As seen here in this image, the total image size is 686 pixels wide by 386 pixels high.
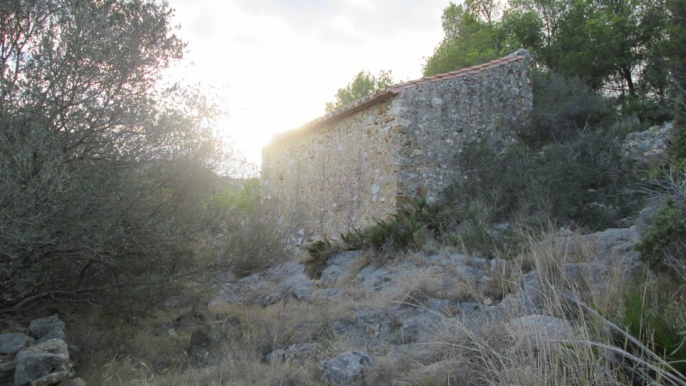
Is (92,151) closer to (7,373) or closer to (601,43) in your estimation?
(7,373)

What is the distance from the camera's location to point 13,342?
4.29m

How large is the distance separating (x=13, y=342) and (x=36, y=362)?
0.64m

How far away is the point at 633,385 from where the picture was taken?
2770 millimetres

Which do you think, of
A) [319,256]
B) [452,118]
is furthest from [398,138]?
[319,256]

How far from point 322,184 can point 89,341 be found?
22.9ft

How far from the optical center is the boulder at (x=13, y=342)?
166 inches

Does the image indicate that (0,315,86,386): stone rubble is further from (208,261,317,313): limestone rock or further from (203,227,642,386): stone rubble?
(208,261,317,313): limestone rock

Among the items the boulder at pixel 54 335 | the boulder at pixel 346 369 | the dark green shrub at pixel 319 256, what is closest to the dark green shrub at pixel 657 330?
the boulder at pixel 346 369

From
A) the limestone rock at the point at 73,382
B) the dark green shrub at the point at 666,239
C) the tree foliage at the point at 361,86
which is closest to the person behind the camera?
the limestone rock at the point at 73,382

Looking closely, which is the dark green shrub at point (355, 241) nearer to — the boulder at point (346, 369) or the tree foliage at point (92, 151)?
the tree foliage at point (92, 151)

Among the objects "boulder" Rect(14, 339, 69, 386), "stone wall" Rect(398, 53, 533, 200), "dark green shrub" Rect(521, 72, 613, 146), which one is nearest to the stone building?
"stone wall" Rect(398, 53, 533, 200)

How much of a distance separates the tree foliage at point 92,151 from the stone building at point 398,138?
264 cm

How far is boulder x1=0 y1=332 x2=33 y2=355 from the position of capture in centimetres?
423

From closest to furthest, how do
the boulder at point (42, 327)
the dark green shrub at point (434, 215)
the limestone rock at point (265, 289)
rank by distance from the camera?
the boulder at point (42, 327) → the limestone rock at point (265, 289) → the dark green shrub at point (434, 215)
